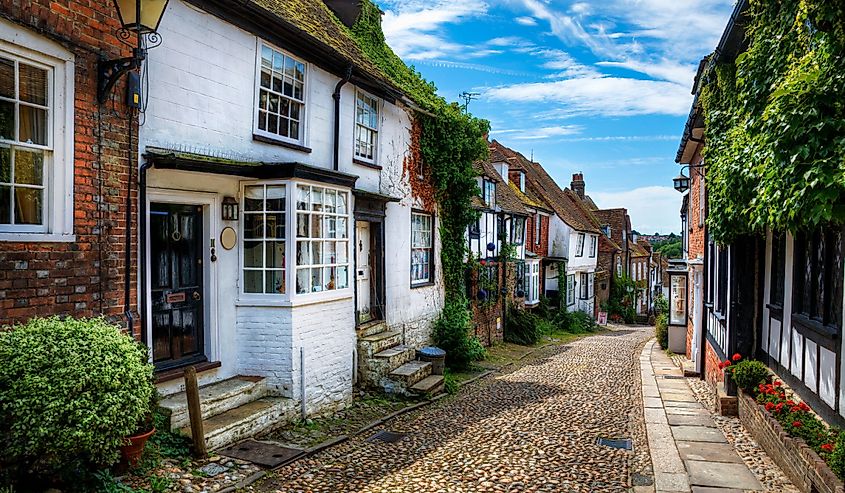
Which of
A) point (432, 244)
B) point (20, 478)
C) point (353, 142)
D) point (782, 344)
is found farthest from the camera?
point (432, 244)

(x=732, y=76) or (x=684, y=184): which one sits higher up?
(x=732, y=76)

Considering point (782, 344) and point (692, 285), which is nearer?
point (782, 344)

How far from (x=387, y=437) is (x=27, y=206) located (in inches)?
220

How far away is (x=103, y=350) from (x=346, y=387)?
5136mm

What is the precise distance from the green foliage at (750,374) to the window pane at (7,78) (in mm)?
10259

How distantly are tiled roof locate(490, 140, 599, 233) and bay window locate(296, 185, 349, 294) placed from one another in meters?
20.2

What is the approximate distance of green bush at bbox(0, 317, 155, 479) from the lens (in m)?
4.63

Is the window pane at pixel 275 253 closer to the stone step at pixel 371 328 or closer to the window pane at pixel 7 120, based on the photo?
the stone step at pixel 371 328

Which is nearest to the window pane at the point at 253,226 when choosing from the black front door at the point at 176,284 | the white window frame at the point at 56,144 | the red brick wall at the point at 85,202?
the black front door at the point at 176,284

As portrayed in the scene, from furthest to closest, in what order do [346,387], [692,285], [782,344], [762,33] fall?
1. [692,285]
2. [346,387]
3. [782,344]
4. [762,33]

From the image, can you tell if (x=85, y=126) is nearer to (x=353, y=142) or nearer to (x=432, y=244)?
(x=353, y=142)

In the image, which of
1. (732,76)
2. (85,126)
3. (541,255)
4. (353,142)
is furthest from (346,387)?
(541,255)

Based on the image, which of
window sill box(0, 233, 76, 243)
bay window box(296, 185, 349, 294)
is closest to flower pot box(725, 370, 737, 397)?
bay window box(296, 185, 349, 294)

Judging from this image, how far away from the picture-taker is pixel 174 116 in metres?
7.52
